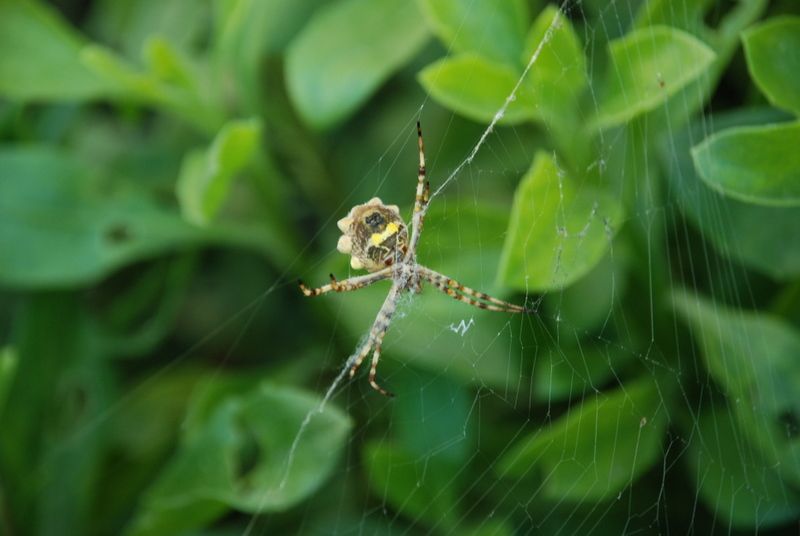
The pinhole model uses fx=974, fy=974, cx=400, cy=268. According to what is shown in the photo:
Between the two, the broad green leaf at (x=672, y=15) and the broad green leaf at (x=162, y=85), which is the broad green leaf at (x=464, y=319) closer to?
the broad green leaf at (x=672, y=15)

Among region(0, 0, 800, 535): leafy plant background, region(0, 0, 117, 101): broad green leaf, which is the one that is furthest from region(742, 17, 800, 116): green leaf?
region(0, 0, 117, 101): broad green leaf

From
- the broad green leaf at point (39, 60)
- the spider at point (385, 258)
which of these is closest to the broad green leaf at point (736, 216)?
the spider at point (385, 258)

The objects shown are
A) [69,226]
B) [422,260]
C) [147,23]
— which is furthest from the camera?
[147,23]

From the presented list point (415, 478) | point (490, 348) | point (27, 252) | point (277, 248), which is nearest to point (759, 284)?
point (490, 348)

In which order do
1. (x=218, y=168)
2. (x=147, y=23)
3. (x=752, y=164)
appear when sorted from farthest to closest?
(x=147, y=23)
(x=218, y=168)
(x=752, y=164)

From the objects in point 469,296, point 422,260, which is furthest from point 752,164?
point 422,260

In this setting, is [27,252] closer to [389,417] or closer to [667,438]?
[389,417]

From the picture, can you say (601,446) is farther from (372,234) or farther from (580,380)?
(372,234)
